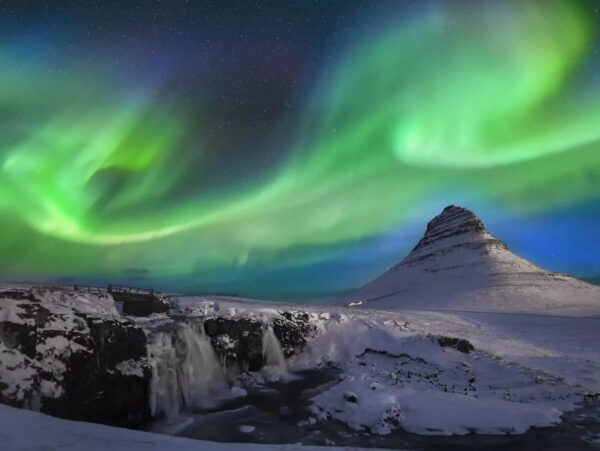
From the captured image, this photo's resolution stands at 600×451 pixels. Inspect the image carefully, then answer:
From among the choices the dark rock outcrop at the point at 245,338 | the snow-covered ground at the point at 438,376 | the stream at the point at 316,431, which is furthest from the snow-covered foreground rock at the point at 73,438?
the dark rock outcrop at the point at 245,338

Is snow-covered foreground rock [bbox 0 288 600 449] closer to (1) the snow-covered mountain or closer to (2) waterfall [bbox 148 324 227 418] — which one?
(2) waterfall [bbox 148 324 227 418]

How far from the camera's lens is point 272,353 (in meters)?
26.7

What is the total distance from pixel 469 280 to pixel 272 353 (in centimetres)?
9488

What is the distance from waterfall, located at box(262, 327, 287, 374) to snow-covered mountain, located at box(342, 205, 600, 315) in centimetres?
5960

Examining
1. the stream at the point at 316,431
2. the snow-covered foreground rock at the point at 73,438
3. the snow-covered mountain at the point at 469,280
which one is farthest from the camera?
the snow-covered mountain at the point at 469,280

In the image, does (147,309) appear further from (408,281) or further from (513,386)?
(408,281)

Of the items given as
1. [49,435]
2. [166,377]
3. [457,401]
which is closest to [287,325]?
[166,377]

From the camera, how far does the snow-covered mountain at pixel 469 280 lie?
8306 centimetres

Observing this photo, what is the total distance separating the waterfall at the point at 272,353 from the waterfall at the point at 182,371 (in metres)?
3.77

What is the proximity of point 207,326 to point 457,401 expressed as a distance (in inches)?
559

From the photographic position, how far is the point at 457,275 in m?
117

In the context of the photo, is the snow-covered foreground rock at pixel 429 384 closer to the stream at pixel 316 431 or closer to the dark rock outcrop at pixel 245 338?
the stream at pixel 316 431

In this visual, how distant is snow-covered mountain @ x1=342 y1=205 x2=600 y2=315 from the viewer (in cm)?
8306

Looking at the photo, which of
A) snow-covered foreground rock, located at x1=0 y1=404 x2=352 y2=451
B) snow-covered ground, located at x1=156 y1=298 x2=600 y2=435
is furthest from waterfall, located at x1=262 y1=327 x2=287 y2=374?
snow-covered foreground rock, located at x1=0 y1=404 x2=352 y2=451
